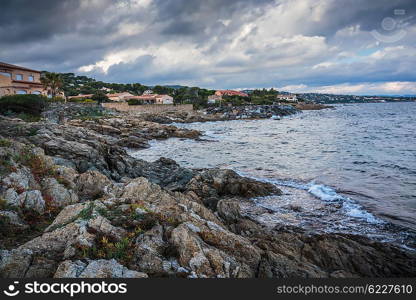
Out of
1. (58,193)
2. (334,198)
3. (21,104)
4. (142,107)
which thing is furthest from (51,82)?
(334,198)

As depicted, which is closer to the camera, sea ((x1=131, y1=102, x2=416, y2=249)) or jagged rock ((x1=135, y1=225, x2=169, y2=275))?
Answer: jagged rock ((x1=135, y1=225, x2=169, y2=275))

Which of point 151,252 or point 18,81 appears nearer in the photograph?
point 151,252

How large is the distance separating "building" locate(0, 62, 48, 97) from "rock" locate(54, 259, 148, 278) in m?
50.5

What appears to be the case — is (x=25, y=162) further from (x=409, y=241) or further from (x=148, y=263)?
(x=409, y=241)

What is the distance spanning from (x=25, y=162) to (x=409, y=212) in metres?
16.7

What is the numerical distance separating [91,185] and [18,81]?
54.5 m

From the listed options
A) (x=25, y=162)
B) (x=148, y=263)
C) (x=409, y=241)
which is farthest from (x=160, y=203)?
(x=409, y=241)

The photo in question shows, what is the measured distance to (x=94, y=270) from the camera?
16.9 ft

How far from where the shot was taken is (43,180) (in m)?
9.66

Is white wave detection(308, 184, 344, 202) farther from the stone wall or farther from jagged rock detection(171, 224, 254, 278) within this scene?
the stone wall

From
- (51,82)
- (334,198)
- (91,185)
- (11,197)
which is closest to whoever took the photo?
(11,197)

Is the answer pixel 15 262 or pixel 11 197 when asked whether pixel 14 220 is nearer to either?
pixel 11 197

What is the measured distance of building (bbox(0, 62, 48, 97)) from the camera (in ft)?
150

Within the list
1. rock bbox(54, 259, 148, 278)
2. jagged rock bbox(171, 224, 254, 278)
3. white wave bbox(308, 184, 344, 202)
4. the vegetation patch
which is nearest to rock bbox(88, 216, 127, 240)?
the vegetation patch
